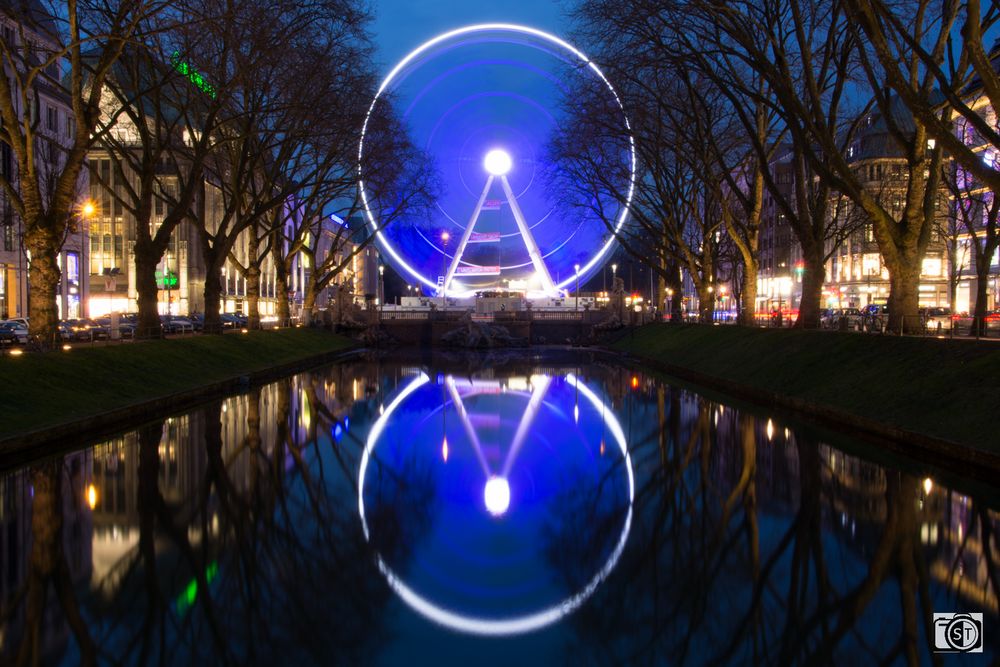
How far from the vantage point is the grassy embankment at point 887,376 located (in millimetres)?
15383

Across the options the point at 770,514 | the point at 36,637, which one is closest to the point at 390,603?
the point at 36,637

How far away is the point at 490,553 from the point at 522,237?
71.7 metres

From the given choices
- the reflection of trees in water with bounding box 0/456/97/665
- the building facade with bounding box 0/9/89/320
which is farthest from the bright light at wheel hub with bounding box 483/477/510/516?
the building facade with bounding box 0/9/89/320

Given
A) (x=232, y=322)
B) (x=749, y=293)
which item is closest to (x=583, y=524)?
(x=749, y=293)

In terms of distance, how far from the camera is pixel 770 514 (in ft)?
32.7

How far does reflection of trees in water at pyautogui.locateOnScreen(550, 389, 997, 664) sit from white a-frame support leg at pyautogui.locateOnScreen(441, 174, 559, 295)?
65.5 metres

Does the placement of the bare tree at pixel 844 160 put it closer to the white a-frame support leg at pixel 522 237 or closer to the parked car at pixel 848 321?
the parked car at pixel 848 321

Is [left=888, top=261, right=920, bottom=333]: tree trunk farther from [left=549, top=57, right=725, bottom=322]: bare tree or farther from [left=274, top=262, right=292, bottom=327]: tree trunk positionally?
[left=274, top=262, right=292, bottom=327]: tree trunk

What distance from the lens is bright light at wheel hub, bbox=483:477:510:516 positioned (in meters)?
10.5

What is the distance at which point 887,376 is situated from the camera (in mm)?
19938

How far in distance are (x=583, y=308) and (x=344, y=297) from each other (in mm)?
23591

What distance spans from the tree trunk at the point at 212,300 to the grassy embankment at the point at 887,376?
19804mm

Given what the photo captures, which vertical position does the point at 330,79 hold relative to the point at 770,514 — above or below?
above

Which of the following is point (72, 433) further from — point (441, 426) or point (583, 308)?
point (583, 308)
